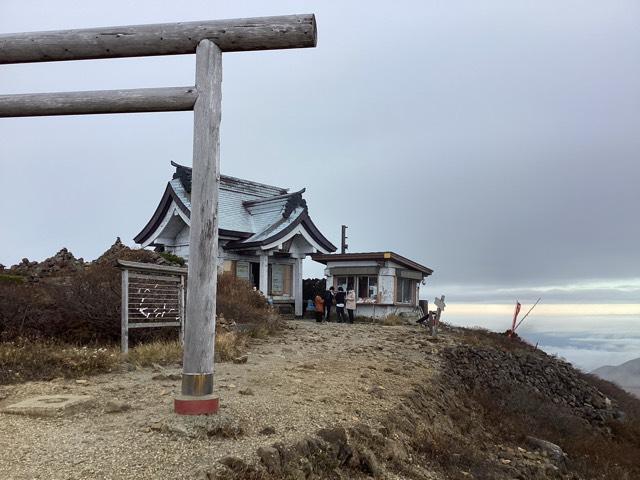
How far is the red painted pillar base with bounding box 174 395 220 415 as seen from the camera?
6.21m

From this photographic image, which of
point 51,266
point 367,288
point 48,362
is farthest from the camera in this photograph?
point 367,288

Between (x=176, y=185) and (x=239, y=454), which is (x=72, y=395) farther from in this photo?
(x=176, y=185)

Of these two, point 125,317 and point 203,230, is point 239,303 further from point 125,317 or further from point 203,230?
point 203,230

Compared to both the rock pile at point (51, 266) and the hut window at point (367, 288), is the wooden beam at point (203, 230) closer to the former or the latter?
the rock pile at point (51, 266)

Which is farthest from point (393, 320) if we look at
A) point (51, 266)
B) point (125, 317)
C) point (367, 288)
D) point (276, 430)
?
point (276, 430)

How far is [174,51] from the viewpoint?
684 cm

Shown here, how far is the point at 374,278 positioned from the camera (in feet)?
84.2

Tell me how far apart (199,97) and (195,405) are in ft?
11.9

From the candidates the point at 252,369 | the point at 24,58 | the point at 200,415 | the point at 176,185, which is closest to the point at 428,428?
the point at 252,369

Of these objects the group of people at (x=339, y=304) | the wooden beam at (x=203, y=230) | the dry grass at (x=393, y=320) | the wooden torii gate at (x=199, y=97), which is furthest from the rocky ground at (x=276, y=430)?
the dry grass at (x=393, y=320)

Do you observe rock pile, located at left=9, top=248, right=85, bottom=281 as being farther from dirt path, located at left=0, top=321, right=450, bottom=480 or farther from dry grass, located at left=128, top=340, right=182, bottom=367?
dirt path, located at left=0, top=321, right=450, bottom=480

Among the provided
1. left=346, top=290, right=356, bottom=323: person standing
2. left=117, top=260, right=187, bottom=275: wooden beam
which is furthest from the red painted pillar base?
left=346, top=290, right=356, bottom=323: person standing

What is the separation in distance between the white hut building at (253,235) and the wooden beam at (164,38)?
51.7 feet

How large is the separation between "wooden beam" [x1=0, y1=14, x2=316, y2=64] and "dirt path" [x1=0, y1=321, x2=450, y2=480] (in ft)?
14.6
